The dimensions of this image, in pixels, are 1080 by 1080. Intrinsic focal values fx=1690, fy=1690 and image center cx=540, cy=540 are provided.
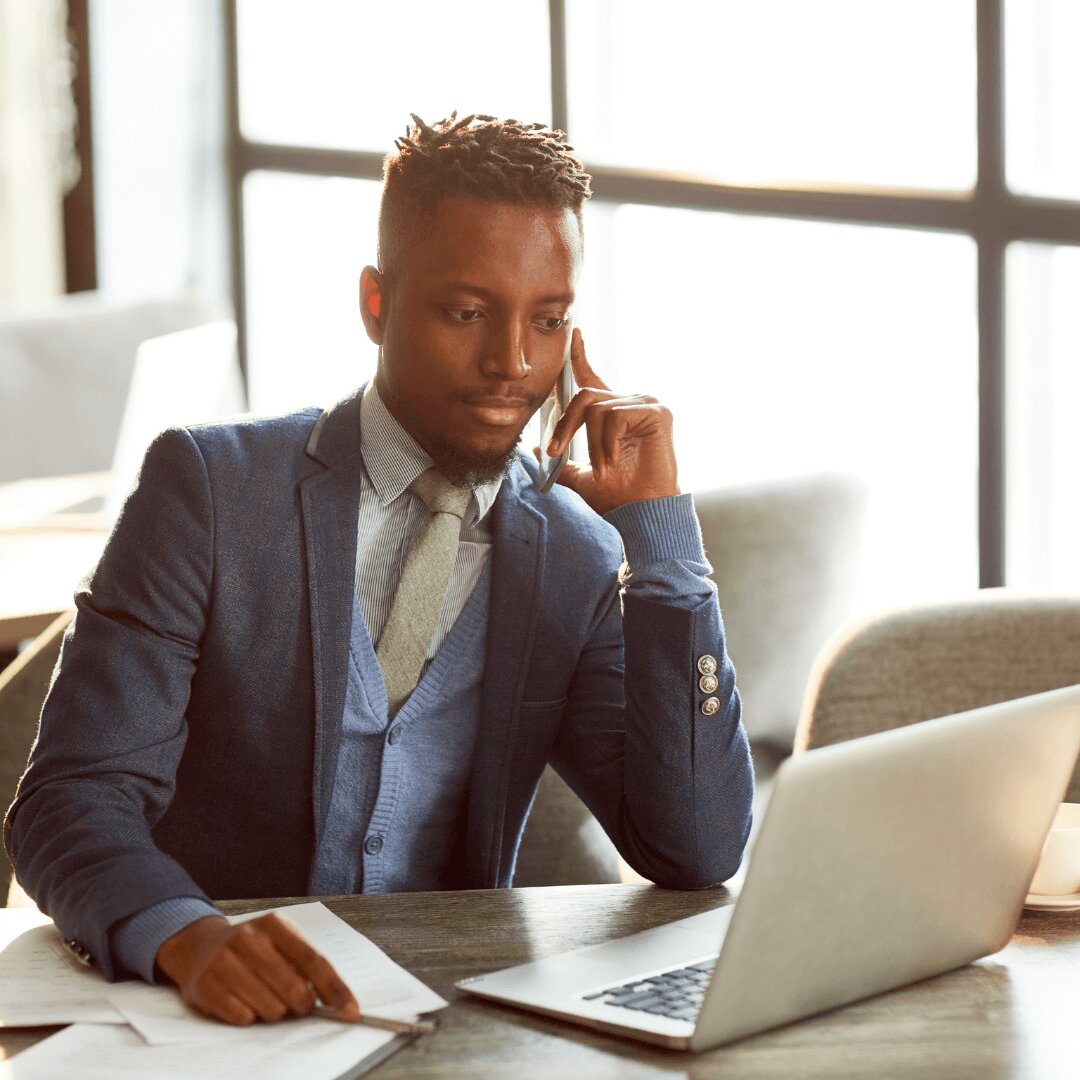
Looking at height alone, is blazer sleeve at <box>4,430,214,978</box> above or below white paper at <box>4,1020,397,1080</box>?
above

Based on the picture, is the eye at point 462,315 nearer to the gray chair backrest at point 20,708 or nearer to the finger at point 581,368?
the finger at point 581,368

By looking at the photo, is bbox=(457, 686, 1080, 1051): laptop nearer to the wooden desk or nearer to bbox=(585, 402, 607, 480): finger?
the wooden desk

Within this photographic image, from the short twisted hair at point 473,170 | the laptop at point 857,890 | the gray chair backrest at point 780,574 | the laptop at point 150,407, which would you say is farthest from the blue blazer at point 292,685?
the laptop at point 150,407

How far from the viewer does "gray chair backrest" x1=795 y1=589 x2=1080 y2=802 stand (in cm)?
198

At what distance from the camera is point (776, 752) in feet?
9.09

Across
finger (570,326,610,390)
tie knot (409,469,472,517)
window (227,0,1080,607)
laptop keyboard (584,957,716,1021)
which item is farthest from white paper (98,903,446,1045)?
window (227,0,1080,607)

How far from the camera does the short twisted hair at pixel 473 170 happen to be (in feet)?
5.54

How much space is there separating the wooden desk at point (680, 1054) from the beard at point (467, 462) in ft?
1.46

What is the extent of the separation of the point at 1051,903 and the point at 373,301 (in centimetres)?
91

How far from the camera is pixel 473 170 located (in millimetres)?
1693

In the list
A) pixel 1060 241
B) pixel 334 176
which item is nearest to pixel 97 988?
pixel 1060 241

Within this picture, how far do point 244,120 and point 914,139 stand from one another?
8.62 feet

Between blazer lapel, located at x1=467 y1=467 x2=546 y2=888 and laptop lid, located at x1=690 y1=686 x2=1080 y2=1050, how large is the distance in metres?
0.56

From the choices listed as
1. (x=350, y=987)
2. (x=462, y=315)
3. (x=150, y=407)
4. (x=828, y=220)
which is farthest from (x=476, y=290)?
(x=150, y=407)
